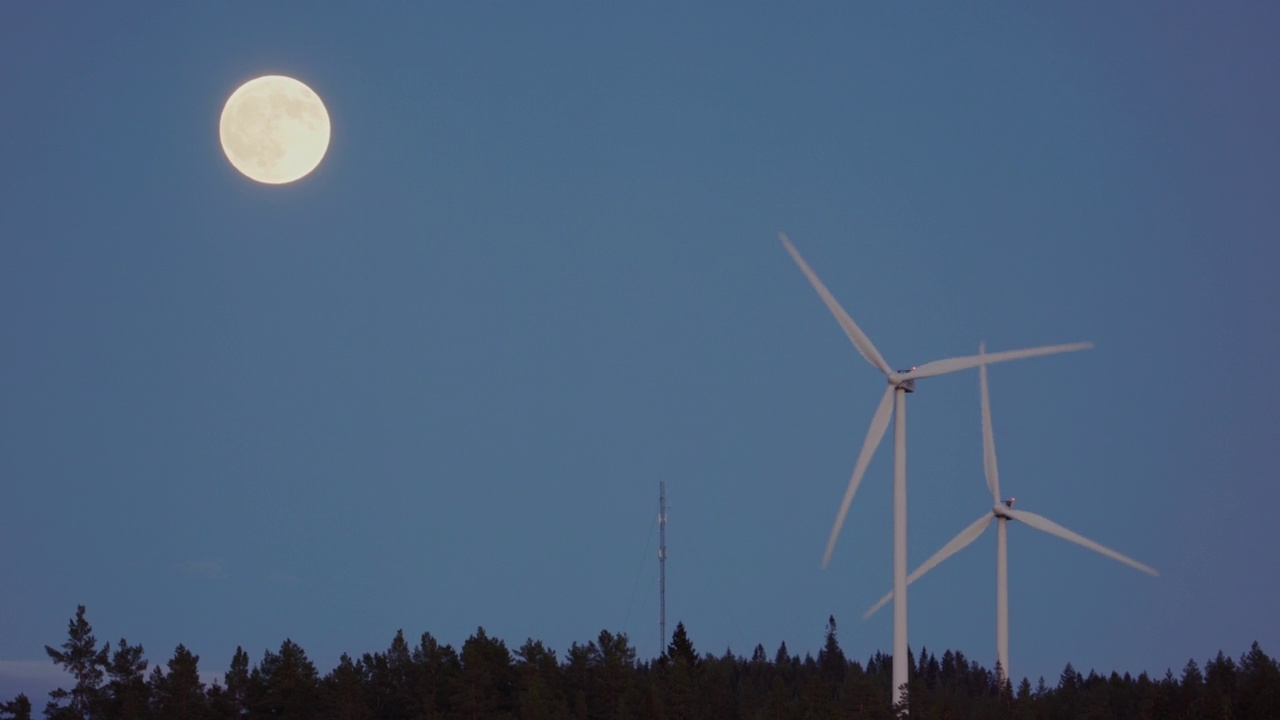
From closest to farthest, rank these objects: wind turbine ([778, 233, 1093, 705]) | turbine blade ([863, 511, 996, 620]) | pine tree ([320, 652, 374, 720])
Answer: wind turbine ([778, 233, 1093, 705]), turbine blade ([863, 511, 996, 620]), pine tree ([320, 652, 374, 720])

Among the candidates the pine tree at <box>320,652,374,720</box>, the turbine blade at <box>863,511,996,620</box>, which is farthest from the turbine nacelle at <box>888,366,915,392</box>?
the pine tree at <box>320,652,374,720</box>

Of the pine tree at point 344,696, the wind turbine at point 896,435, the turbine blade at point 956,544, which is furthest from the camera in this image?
the pine tree at point 344,696

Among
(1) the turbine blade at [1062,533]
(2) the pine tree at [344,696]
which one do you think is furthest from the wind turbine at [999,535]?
(2) the pine tree at [344,696]

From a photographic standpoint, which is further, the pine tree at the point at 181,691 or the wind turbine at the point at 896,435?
the pine tree at the point at 181,691

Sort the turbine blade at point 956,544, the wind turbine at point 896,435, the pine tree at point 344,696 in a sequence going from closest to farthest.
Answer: the wind turbine at point 896,435 → the turbine blade at point 956,544 → the pine tree at point 344,696

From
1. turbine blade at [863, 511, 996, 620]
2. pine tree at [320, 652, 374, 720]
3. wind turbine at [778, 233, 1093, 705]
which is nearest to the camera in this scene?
wind turbine at [778, 233, 1093, 705]

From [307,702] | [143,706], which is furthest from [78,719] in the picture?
[307,702]

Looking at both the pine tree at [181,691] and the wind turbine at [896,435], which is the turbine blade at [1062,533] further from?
the pine tree at [181,691]

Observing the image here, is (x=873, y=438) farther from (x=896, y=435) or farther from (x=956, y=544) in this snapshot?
(x=956, y=544)

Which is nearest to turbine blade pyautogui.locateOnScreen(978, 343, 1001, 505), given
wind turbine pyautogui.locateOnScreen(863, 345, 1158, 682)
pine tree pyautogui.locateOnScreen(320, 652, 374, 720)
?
wind turbine pyautogui.locateOnScreen(863, 345, 1158, 682)

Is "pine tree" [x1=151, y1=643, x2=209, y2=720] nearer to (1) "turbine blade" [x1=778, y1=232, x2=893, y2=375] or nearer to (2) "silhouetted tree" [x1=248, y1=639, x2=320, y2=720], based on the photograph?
(2) "silhouetted tree" [x1=248, y1=639, x2=320, y2=720]

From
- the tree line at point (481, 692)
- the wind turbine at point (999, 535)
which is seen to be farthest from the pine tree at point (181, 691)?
the wind turbine at point (999, 535)

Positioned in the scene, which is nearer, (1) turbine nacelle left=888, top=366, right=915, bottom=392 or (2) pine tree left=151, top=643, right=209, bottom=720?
(1) turbine nacelle left=888, top=366, right=915, bottom=392

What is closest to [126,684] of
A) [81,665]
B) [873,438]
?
[81,665]
